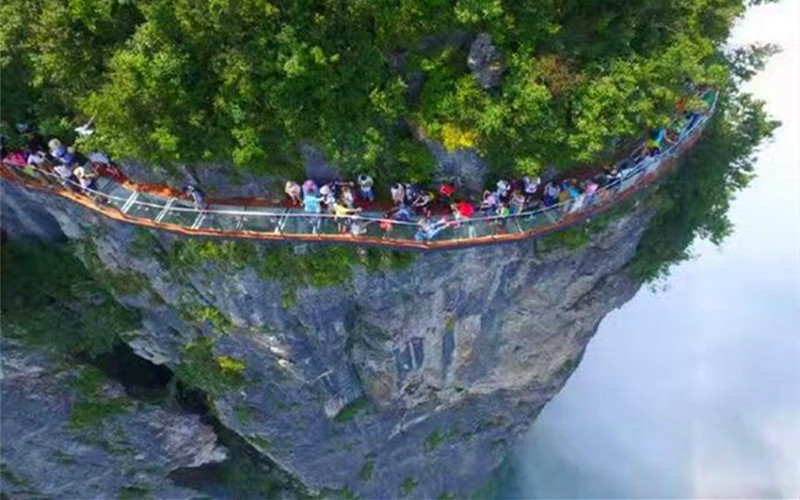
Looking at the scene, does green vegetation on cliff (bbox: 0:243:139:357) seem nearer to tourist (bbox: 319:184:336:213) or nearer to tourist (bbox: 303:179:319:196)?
tourist (bbox: 303:179:319:196)

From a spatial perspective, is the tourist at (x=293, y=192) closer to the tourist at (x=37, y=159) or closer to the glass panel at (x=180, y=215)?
the glass panel at (x=180, y=215)

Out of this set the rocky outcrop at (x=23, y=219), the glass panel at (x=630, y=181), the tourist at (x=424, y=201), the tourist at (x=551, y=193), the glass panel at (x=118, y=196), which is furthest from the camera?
the rocky outcrop at (x=23, y=219)

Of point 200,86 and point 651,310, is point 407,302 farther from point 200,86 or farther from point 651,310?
point 651,310

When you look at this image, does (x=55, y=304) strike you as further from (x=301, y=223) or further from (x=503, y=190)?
(x=503, y=190)

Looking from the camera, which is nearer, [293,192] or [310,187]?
[310,187]

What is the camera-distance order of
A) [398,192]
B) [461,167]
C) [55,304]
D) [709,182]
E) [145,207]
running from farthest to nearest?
[55,304], [709,182], [145,207], [398,192], [461,167]

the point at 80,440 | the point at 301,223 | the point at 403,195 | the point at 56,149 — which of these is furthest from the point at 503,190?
the point at 80,440

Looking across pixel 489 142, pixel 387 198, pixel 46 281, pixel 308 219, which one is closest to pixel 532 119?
pixel 489 142

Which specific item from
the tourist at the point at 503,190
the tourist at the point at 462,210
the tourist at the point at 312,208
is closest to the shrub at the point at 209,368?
the tourist at the point at 312,208
